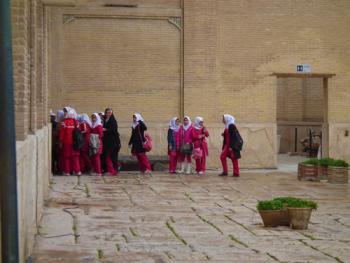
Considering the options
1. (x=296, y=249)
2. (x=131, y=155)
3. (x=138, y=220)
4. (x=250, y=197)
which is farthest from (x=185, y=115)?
(x=296, y=249)

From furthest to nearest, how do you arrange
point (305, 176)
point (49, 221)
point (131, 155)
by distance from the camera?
point (131, 155) → point (305, 176) → point (49, 221)

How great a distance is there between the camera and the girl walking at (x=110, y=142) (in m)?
19.7

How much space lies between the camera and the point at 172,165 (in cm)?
2064

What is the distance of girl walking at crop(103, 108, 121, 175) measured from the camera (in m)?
19.7

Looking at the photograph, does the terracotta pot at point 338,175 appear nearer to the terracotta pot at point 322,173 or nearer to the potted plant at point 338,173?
the potted plant at point 338,173

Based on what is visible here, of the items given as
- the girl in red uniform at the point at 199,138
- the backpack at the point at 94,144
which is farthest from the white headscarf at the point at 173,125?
the backpack at the point at 94,144

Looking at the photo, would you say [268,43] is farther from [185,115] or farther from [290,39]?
[185,115]

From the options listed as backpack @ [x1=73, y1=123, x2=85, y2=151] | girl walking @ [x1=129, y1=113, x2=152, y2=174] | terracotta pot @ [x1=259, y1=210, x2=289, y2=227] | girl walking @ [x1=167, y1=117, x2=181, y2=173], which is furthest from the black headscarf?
terracotta pot @ [x1=259, y1=210, x2=289, y2=227]

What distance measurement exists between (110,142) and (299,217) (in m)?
9.51

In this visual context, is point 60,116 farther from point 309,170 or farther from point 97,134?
point 309,170

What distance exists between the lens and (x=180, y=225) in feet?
37.2

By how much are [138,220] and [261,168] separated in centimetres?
1148

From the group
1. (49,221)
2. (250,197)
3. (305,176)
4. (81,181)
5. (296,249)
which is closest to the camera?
(296,249)

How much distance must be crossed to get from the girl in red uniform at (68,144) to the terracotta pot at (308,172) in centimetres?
561
